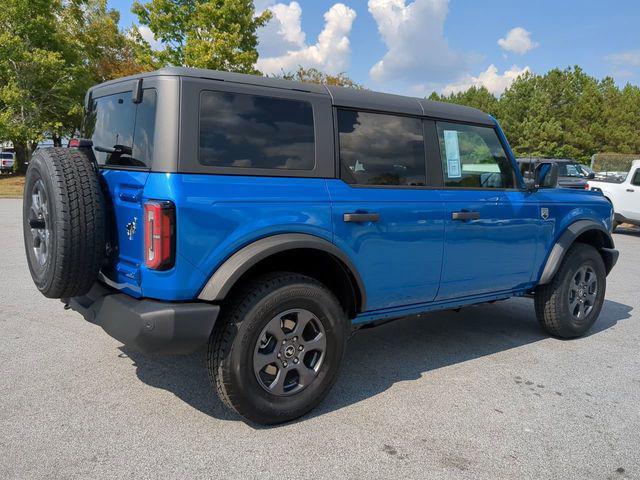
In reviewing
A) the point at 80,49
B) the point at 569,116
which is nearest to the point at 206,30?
the point at 80,49

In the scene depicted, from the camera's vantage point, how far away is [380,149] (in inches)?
144

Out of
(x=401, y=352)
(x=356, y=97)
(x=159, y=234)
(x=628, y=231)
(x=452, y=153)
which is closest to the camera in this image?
(x=159, y=234)

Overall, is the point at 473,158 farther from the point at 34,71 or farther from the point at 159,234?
the point at 34,71

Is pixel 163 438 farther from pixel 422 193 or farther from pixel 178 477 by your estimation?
pixel 422 193

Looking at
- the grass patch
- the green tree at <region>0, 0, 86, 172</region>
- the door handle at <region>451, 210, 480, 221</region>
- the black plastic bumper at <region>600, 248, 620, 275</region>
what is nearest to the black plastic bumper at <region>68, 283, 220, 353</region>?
the door handle at <region>451, 210, 480, 221</region>

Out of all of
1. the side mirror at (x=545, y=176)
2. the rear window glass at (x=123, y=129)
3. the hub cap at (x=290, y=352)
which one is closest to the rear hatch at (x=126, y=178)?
the rear window glass at (x=123, y=129)

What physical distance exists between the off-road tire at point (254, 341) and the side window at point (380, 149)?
0.80 m

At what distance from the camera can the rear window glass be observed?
2951mm

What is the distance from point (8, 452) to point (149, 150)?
5.58 feet

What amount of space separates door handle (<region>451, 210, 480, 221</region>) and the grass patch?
20.5 m

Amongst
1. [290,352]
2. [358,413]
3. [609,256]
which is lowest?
[358,413]

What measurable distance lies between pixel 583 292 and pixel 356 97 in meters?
3.07

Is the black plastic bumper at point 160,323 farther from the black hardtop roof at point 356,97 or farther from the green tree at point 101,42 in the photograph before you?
the green tree at point 101,42

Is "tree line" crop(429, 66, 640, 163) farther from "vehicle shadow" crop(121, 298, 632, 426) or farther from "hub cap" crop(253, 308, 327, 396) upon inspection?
"hub cap" crop(253, 308, 327, 396)
